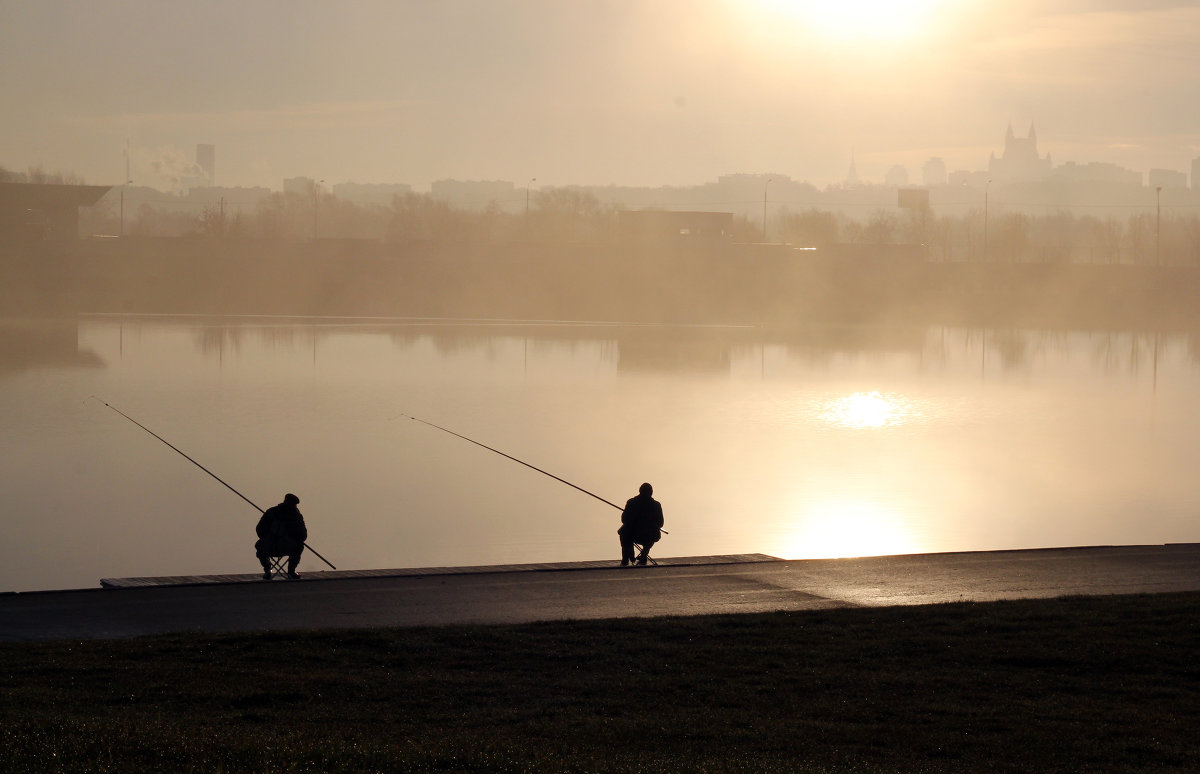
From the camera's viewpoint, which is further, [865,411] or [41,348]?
[41,348]

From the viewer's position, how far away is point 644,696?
9125 millimetres

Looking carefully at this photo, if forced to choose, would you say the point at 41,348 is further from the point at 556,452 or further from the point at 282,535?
the point at 282,535

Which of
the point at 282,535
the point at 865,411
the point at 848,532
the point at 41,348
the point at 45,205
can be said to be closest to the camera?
Answer: the point at 282,535

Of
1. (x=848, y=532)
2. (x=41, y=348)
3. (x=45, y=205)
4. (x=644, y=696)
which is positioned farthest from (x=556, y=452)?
(x=45, y=205)

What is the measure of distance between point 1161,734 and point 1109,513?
20.1 m

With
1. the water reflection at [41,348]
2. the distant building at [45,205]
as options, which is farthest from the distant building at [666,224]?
the water reflection at [41,348]

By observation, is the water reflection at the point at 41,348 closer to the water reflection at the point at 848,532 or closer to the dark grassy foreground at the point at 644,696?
the water reflection at the point at 848,532

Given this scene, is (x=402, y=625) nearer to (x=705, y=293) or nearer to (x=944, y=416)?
(x=944, y=416)

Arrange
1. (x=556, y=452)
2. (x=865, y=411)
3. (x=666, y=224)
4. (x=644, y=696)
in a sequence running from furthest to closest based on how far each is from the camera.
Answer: (x=666, y=224) < (x=865, y=411) < (x=556, y=452) < (x=644, y=696)

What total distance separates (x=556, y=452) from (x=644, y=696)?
25.2m

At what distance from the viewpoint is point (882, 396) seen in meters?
51.6

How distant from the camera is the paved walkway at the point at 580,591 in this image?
11688mm

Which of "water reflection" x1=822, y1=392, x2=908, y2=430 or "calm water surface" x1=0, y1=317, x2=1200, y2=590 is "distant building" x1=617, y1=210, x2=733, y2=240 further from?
"water reflection" x1=822, y1=392, x2=908, y2=430

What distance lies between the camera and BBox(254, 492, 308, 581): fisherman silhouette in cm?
1502
